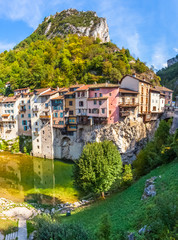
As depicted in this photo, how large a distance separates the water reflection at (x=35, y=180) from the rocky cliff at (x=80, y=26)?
291 feet

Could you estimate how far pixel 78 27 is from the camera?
99.1 m

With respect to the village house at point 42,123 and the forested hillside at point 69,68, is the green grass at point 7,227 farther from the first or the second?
the forested hillside at point 69,68

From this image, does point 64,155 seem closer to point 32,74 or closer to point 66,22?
point 32,74

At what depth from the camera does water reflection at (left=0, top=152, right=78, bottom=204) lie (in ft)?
79.4

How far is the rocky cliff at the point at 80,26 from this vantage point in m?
98.6

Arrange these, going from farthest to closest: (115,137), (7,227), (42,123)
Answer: (42,123) → (115,137) → (7,227)

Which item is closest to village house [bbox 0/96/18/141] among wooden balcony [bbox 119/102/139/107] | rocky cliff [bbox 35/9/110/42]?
wooden balcony [bbox 119/102/139/107]

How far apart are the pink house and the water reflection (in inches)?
546

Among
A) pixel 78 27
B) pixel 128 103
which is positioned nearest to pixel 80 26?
pixel 78 27

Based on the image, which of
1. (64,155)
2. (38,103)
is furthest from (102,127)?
(38,103)

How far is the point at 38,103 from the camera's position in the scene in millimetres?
40031

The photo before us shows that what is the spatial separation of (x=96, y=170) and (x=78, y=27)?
4145 inches

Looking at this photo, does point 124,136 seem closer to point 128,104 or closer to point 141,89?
point 128,104

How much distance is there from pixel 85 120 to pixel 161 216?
29.3m
